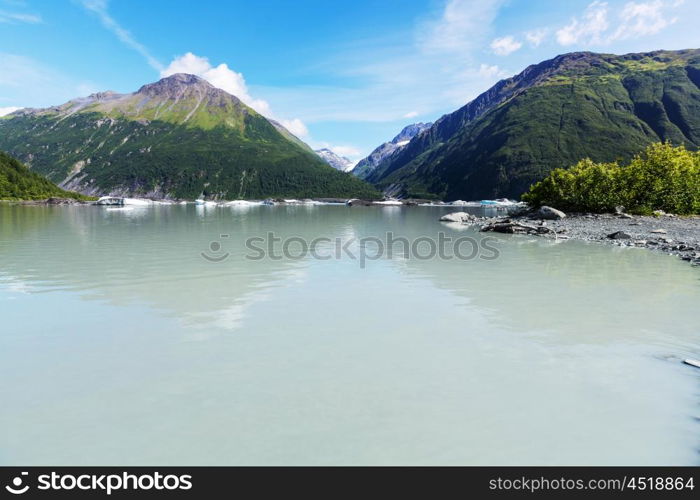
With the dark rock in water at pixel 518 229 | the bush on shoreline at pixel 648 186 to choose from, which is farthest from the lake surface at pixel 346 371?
the bush on shoreline at pixel 648 186

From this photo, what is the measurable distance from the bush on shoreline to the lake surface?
246 feet

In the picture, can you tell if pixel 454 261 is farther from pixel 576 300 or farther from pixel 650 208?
pixel 650 208

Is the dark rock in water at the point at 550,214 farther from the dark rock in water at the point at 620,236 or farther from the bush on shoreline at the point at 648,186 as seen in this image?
the dark rock in water at the point at 620,236

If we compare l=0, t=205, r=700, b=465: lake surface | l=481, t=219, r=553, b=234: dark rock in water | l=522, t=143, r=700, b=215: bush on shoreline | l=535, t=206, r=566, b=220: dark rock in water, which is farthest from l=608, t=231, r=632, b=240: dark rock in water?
l=522, t=143, r=700, b=215: bush on shoreline

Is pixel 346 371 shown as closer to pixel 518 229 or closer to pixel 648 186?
pixel 518 229

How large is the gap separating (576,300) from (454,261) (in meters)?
13.9

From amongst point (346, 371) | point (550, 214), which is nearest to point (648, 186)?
point (550, 214)

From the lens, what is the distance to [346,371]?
11742 millimetres

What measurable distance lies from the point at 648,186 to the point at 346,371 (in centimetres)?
10070

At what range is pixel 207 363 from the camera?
1215cm

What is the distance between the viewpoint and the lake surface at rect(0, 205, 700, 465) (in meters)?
8.01

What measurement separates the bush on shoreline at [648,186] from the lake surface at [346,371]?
2957 inches

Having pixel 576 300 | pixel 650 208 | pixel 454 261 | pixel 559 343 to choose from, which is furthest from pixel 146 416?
pixel 650 208

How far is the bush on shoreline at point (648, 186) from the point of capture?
283 feet
